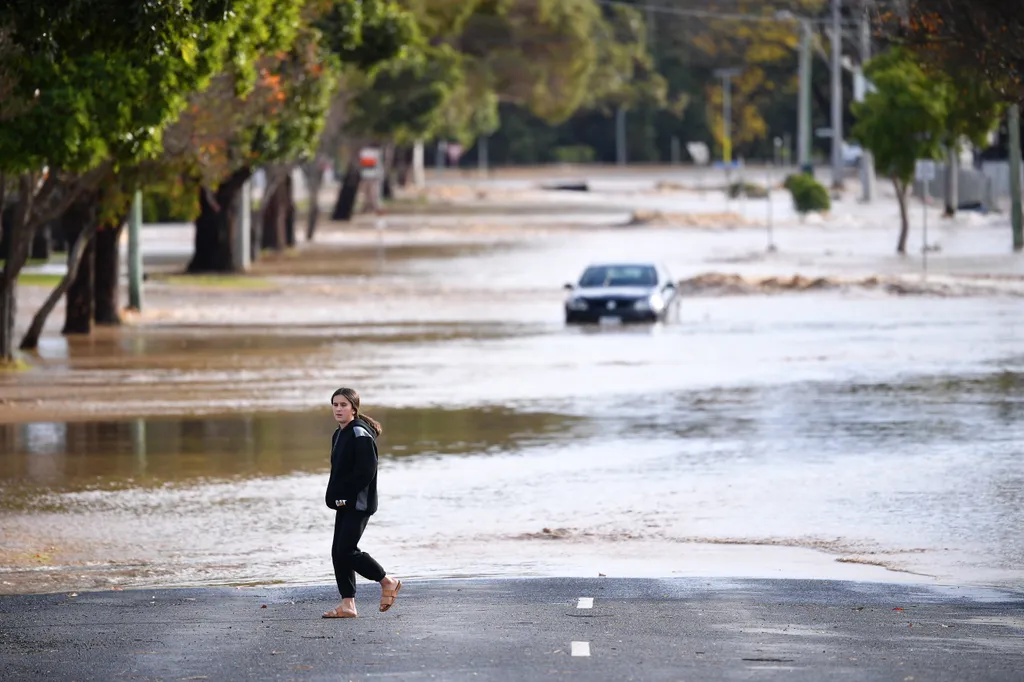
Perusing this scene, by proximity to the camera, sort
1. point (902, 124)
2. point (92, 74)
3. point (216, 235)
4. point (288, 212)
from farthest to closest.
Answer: point (288, 212) < point (902, 124) < point (216, 235) < point (92, 74)

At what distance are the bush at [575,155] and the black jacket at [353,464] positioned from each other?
155m

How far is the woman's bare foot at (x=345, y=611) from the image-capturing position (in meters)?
11.4

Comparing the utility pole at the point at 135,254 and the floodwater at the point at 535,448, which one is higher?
the utility pole at the point at 135,254

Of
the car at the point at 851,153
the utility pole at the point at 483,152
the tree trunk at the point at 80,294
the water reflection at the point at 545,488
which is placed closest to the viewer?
the water reflection at the point at 545,488

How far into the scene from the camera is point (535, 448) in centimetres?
A: 2077

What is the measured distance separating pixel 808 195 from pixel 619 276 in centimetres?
4403

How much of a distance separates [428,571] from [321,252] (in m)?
51.2

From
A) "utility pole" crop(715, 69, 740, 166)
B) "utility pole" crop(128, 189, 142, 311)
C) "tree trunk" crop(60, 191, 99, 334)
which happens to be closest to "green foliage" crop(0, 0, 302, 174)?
"tree trunk" crop(60, 191, 99, 334)

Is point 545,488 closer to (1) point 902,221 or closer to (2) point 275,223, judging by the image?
(1) point 902,221

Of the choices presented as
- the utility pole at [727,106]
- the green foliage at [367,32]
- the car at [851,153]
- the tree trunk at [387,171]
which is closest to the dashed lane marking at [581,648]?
the green foliage at [367,32]

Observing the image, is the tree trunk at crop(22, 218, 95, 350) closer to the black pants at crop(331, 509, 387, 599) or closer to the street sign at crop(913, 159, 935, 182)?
→ the black pants at crop(331, 509, 387, 599)

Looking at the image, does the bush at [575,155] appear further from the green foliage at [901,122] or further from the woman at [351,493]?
the woman at [351,493]

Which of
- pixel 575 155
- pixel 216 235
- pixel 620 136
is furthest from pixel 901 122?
pixel 575 155

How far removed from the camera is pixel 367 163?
259 ft
